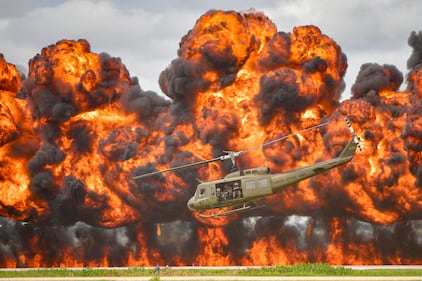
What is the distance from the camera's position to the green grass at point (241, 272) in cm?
5197

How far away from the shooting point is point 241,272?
54844 mm

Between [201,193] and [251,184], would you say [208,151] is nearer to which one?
[201,193]

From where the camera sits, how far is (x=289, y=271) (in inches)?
2114

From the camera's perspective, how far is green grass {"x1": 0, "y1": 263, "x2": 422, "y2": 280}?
2046 inches

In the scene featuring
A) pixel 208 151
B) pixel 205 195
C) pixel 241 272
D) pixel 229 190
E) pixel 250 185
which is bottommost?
Result: pixel 241 272

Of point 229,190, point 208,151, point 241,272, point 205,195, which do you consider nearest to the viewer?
point 229,190

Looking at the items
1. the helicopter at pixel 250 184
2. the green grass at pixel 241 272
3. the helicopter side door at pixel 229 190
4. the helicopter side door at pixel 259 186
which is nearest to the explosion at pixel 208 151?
the green grass at pixel 241 272

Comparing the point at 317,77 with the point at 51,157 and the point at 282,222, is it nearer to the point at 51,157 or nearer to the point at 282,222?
the point at 282,222

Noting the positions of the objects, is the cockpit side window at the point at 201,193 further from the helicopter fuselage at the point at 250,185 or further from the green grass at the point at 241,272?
the green grass at the point at 241,272

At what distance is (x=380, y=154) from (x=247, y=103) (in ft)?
56.7

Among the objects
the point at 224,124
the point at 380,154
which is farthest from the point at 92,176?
the point at 380,154

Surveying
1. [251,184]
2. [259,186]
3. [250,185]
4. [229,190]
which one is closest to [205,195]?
Result: [229,190]

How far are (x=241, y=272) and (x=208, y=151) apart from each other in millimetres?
22371

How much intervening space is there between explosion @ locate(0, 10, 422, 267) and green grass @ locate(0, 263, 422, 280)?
613 inches
